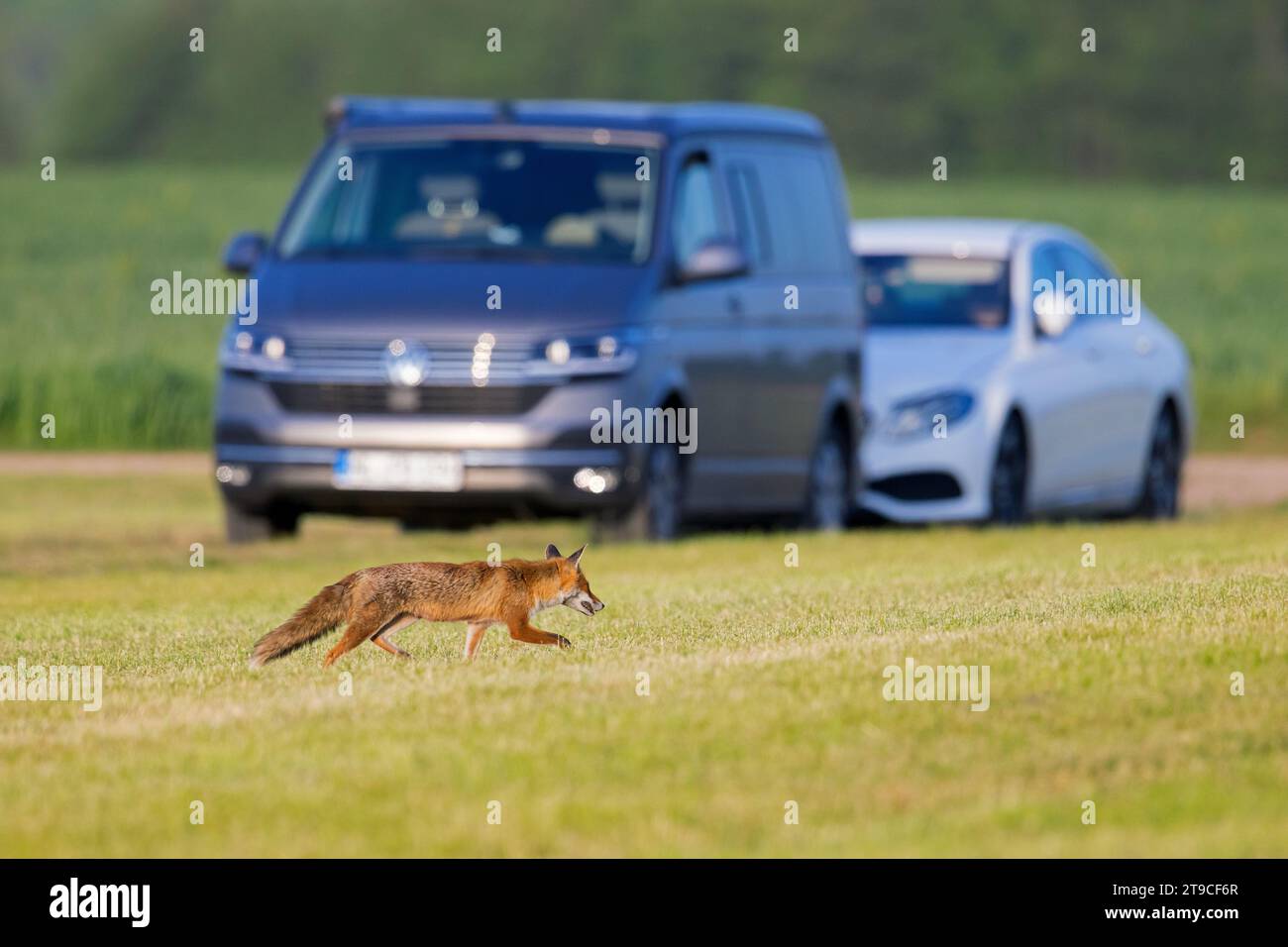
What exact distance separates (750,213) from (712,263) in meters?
1.23

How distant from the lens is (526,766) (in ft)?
22.8

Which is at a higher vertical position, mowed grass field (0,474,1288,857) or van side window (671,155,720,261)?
van side window (671,155,720,261)

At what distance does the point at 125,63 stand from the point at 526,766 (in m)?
112

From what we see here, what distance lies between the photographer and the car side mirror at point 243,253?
593 inches

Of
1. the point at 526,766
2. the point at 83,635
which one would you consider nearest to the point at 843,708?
the point at 526,766

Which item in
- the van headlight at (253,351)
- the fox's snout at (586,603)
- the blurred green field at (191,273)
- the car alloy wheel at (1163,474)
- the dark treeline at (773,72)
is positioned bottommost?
the fox's snout at (586,603)

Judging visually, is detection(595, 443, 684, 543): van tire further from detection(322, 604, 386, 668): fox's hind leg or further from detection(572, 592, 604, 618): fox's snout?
detection(322, 604, 386, 668): fox's hind leg

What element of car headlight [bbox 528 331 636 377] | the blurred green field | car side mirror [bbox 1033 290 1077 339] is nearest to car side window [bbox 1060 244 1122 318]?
car side mirror [bbox 1033 290 1077 339]

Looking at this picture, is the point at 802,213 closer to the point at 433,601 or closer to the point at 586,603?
the point at 586,603

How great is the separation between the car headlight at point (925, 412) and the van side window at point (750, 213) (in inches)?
58.1

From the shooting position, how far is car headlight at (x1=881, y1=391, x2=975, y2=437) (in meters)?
16.5

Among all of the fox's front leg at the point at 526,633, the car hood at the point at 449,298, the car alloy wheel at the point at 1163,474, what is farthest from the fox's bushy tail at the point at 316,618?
the car alloy wheel at the point at 1163,474

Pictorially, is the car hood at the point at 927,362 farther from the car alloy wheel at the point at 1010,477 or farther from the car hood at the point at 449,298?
the car hood at the point at 449,298
